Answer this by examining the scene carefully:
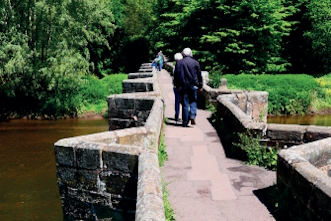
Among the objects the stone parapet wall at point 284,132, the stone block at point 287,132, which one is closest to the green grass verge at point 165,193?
the stone parapet wall at point 284,132

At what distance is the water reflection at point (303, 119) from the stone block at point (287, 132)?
1529 cm

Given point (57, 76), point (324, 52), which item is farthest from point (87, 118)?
point (324, 52)

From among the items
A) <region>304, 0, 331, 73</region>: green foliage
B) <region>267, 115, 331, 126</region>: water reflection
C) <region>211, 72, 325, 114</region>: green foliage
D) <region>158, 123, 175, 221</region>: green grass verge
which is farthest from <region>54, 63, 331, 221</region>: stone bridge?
<region>304, 0, 331, 73</region>: green foliage

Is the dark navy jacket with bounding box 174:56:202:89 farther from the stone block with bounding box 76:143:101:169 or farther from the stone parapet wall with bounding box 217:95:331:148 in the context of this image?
the stone block with bounding box 76:143:101:169

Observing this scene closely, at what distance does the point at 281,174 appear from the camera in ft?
16.8

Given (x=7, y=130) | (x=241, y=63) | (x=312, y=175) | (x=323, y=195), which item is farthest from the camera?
(x=241, y=63)

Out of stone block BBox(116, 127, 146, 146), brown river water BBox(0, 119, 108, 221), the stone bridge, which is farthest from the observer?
brown river water BBox(0, 119, 108, 221)

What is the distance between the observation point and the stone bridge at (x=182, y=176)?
4.30m

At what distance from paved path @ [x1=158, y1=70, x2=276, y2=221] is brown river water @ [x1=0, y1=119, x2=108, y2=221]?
16.6 feet

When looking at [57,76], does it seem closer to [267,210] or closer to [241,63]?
[241,63]

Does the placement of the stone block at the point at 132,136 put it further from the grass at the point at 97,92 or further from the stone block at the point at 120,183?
the grass at the point at 97,92

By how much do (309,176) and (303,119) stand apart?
18663 millimetres

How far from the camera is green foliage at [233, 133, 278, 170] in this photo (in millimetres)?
6551

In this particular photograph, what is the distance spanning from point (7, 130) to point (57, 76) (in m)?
4.04
